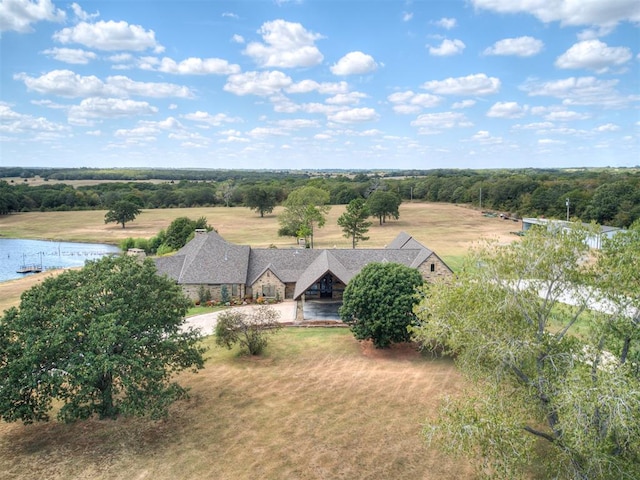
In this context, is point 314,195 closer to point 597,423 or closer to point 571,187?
point 571,187

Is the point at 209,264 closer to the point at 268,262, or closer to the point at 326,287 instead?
the point at 268,262

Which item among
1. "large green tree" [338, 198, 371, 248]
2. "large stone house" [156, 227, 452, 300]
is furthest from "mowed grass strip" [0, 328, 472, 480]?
"large green tree" [338, 198, 371, 248]

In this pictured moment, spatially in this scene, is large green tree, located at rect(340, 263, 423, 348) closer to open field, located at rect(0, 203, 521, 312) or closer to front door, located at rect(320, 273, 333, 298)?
front door, located at rect(320, 273, 333, 298)

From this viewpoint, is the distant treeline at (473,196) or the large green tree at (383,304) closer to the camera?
the large green tree at (383,304)

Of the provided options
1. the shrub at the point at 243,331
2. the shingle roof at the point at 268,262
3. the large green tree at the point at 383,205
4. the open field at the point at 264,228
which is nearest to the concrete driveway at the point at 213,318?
the shingle roof at the point at 268,262

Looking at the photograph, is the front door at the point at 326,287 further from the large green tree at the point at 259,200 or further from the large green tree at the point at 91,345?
the large green tree at the point at 259,200

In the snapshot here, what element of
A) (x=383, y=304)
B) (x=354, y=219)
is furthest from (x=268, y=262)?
(x=354, y=219)
